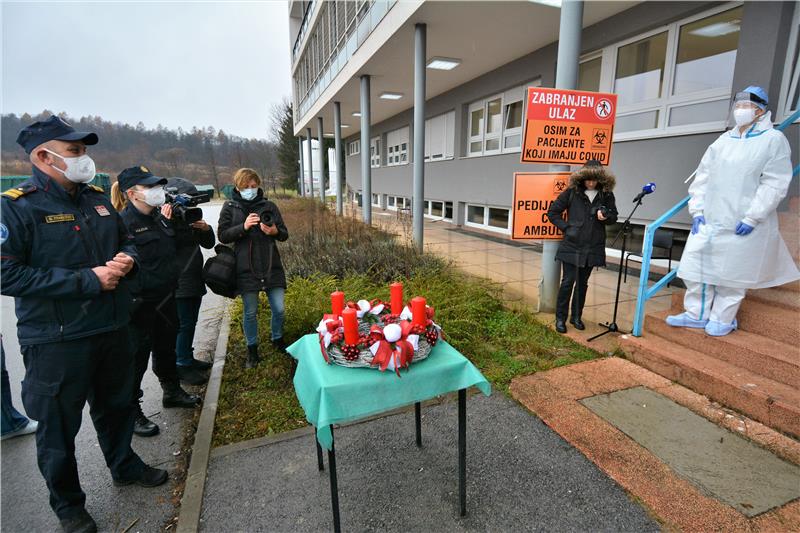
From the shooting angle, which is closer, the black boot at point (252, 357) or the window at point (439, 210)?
the black boot at point (252, 357)

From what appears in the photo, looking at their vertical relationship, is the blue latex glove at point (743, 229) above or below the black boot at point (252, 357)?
above

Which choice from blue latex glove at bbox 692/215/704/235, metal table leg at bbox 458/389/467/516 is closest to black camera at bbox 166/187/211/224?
metal table leg at bbox 458/389/467/516

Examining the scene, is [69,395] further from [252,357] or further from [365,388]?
[252,357]

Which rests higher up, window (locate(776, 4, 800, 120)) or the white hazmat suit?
window (locate(776, 4, 800, 120))

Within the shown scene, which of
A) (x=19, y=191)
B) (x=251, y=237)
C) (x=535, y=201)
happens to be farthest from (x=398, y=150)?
(x=19, y=191)

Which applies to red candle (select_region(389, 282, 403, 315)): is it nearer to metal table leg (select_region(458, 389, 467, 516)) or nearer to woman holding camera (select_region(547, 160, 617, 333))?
metal table leg (select_region(458, 389, 467, 516))

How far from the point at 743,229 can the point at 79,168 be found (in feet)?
15.7

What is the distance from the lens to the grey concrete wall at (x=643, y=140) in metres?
5.25

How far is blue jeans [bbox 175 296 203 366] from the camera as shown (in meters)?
3.88

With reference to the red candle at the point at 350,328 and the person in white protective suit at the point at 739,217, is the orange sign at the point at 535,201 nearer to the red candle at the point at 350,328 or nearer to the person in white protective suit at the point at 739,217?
the person in white protective suit at the point at 739,217

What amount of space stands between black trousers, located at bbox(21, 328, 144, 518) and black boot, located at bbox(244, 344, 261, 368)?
1.57 metres

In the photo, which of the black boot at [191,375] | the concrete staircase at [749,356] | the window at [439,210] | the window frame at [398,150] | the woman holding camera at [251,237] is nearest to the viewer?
the concrete staircase at [749,356]

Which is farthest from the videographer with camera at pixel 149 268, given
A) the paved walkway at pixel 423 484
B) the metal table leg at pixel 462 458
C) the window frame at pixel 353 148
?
the window frame at pixel 353 148

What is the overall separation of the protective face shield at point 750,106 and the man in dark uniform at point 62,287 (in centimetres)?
474
